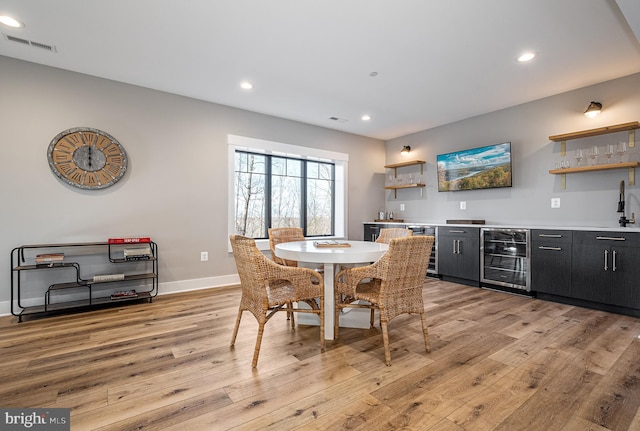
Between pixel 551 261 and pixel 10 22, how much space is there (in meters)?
5.71

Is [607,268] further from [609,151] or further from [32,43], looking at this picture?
[32,43]

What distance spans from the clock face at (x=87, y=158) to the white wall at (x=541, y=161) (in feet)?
15.4

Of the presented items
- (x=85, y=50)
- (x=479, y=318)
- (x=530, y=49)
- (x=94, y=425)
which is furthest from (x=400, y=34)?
(x=94, y=425)

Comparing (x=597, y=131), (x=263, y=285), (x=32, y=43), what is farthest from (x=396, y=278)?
(x=32, y=43)

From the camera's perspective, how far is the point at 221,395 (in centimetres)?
164

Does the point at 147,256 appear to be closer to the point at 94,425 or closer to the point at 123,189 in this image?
the point at 123,189

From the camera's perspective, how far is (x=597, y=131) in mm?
3391

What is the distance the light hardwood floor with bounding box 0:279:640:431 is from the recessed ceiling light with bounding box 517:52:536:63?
2.53m

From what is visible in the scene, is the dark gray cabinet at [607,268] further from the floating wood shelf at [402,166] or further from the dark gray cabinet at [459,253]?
the floating wood shelf at [402,166]

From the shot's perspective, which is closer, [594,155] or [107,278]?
[107,278]

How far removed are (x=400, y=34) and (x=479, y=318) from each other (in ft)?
8.86

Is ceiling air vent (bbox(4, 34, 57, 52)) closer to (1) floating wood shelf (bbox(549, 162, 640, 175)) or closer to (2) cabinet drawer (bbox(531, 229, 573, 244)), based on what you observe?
(2) cabinet drawer (bbox(531, 229, 573, 244))

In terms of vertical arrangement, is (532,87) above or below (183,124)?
above

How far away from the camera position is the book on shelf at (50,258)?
2967mm
